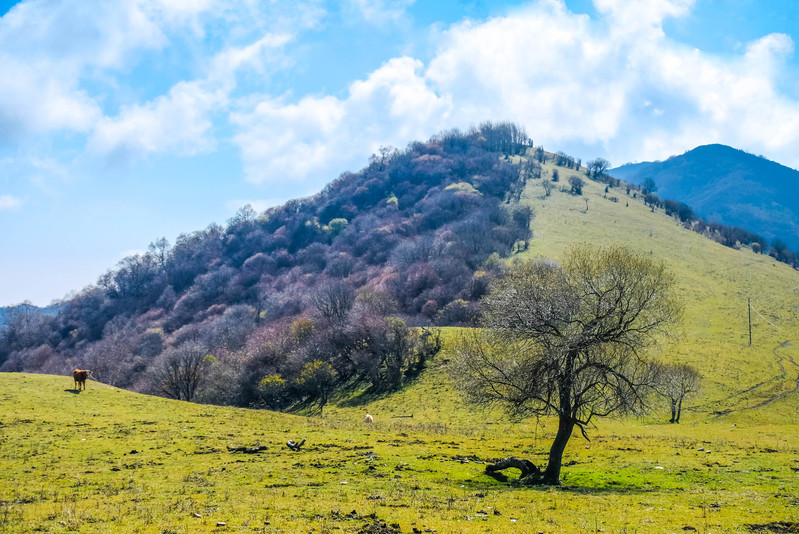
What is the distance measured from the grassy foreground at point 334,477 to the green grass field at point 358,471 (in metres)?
0.10

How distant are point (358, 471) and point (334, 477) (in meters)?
1.67

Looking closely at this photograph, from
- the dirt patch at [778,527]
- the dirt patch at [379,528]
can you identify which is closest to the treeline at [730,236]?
the dirt patch at [778,527]

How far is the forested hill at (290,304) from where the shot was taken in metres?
74.0

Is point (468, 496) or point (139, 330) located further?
point (139, 330)

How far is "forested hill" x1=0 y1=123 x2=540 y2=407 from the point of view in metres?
74.0

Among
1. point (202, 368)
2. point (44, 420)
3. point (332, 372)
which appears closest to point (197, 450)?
point (44, 420)

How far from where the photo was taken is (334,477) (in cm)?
1997

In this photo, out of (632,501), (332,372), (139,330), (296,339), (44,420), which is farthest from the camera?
(139,330)

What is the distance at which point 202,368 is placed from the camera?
7444 cm

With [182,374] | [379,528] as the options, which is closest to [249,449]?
[379,528]

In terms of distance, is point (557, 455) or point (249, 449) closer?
point (557, 455)

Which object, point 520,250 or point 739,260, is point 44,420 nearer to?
point 520,250

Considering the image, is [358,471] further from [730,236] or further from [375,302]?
[730,236]

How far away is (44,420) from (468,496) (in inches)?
1225
